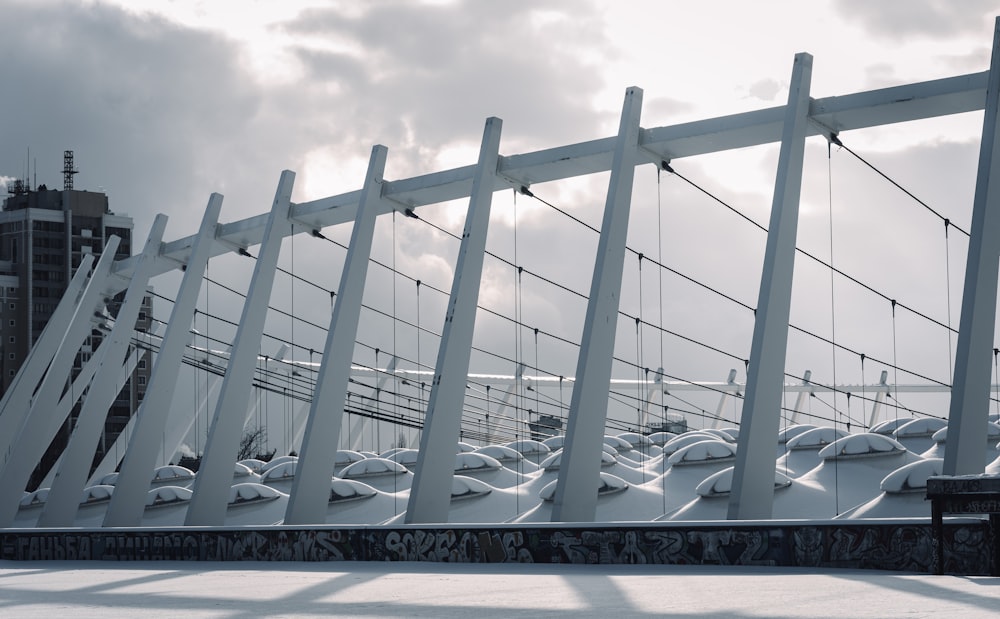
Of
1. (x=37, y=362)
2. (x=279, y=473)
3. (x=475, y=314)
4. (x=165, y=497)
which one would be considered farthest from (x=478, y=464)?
(x=475, y=314)

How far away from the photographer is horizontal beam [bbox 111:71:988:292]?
18.2 metres

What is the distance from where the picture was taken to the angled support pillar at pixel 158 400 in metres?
29.3

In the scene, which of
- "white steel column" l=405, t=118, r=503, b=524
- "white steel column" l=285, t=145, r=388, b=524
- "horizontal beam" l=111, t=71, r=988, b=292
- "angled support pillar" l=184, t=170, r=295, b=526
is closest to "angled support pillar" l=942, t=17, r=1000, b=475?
"horizontal beam" l=111, t=71, r=988, b=292

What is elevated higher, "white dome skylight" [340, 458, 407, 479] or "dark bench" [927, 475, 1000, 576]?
"dark bench" [927, 475, 1000, 576]

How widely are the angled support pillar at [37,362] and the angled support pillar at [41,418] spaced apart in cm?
161

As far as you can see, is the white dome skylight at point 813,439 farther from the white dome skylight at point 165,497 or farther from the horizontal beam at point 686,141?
the white dome skylight at point 165,497

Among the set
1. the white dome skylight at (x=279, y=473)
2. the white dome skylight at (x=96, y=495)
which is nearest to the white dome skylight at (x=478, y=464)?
the white dome skylight at (x=279, y=473)

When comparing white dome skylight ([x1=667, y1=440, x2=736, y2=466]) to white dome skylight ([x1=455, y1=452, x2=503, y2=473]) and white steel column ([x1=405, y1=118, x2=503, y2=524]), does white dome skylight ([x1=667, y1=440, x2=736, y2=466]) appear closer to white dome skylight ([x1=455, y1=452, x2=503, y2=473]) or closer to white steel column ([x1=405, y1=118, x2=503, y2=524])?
white dome skylight ([x1=455, y1=452, x2=503, y2=473])

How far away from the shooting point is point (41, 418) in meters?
34.4

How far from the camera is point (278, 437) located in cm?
7056

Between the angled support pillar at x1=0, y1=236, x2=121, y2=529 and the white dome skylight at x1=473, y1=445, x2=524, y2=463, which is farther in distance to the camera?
the white dome skylight at x1=473, y1=445, x2=524, y2=463

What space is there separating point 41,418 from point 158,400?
6.06 meters

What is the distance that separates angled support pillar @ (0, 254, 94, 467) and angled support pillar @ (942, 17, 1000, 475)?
93.4ft

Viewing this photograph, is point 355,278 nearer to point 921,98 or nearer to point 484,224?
point 484,224
